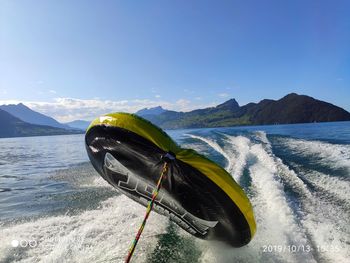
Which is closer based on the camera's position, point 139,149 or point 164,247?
point 139,149

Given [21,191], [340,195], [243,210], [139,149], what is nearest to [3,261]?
[139,149]

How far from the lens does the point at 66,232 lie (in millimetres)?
5547

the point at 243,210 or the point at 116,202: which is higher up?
the point at 243,210

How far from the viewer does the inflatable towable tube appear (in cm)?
411

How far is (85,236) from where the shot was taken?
5266 mm

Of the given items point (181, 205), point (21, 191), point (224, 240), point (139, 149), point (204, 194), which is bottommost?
point (21, 191)

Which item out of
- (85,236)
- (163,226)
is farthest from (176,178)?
(85,236)

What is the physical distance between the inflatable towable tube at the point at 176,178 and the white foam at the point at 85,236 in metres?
0.86

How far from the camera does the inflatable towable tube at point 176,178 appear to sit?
4.11 m

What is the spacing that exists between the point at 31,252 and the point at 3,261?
1.35 feet

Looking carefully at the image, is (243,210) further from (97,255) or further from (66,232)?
(66,232)

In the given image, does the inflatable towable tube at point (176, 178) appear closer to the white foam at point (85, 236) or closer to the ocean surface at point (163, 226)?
the ocean surface at point (163, 226)

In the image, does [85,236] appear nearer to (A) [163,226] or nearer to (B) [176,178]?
(A) [163,226]

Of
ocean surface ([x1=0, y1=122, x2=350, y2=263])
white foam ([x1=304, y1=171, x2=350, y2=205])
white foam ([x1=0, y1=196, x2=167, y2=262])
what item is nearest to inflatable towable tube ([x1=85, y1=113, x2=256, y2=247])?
ocean surface ([x1=0, y1=122, x2=350, y2=263])
